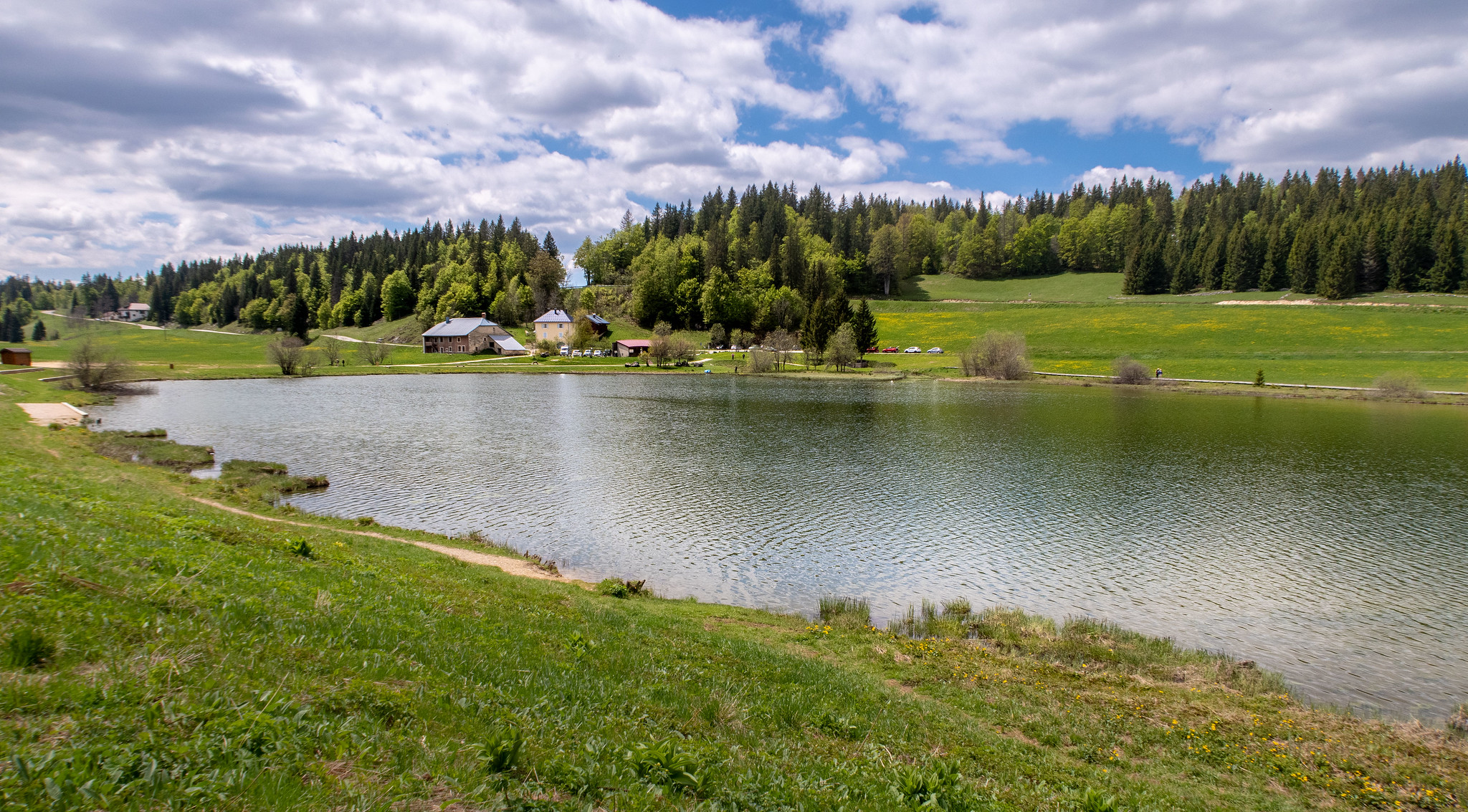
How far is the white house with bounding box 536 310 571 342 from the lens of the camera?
144m

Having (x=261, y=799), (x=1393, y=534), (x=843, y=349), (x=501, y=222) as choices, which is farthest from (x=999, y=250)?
(x=261, y=799)

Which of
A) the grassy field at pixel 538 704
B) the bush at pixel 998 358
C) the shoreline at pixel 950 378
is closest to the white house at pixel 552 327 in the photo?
the shoreline at pixel 950 378

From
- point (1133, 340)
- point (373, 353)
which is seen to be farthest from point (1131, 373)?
point (373, 353)

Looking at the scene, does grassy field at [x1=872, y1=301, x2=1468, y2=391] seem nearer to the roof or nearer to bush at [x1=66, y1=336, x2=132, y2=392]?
the roof

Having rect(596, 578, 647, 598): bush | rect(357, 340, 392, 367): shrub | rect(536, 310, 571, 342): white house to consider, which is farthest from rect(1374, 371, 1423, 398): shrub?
rect(357, 340, 392, 367): shrub

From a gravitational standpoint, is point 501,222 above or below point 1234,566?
above

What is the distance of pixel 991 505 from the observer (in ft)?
97.7

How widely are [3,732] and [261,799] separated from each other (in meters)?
1.82

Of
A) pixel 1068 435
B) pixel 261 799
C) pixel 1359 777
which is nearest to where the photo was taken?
pixel 261 799

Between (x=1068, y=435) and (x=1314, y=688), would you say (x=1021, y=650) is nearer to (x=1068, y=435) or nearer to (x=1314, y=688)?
(x=1314, y=688)

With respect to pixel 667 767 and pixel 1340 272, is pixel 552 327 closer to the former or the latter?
pixel 667 767

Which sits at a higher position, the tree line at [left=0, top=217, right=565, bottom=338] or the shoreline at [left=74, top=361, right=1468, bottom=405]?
the tree line at [left=0, top=217, right=565, bottom=338]

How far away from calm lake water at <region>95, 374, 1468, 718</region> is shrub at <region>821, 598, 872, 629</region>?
96 cm

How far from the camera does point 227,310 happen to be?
7648 inches
